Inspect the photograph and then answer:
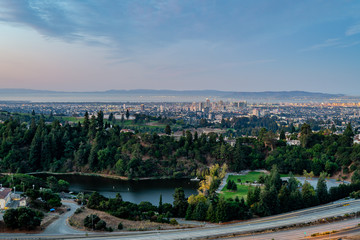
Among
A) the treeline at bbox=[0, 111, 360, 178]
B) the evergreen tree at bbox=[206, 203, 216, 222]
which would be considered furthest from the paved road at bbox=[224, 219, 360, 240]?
the treeline at bbox=[0, 111, 360, 178]

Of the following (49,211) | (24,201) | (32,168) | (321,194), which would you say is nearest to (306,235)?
(321,194)

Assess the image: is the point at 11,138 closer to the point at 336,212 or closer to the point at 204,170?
the point at 204,170

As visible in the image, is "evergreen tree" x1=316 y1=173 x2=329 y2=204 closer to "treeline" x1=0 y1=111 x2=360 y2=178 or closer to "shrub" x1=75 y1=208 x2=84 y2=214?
"treeline" x1=0 y1=111 x2=360 y2=178

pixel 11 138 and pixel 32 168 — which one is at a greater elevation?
pixel 11 138

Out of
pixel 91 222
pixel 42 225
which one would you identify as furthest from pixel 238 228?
pixel 42 225

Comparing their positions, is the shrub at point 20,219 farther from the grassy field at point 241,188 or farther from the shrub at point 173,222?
the grassy field at point 241,188
